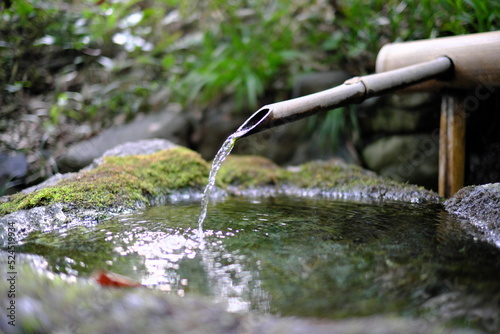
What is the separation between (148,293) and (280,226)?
105 cm

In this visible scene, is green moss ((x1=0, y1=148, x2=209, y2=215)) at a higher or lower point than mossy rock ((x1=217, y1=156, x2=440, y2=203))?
higher

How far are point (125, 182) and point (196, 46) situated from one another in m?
3.99

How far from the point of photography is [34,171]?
4594mm

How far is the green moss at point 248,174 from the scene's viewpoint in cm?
345

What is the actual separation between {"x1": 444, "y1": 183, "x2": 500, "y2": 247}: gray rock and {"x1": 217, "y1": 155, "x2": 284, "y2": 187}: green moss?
1.49 metres

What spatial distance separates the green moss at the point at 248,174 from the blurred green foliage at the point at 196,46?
109 cm

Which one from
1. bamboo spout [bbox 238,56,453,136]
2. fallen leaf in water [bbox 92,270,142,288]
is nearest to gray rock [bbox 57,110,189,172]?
bamboo spout [bbox 238,56,453,136]

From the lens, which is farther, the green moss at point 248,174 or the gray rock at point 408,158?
the gray rock at point 408,158

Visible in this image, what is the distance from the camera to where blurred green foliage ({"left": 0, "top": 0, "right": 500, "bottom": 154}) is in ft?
14.1

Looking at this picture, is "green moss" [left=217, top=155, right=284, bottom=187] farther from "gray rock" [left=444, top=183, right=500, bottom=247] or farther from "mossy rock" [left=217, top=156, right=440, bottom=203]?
"gray rock" [left=444, top=183, right=500, bottom=247]

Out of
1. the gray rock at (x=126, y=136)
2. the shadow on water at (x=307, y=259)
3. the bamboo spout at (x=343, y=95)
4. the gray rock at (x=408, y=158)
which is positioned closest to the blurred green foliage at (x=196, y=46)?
the gray rock at (x=126, y=136)

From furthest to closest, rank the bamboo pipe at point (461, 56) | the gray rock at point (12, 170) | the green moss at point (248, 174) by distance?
the gray rock at point (12, 170) < the green moss at point (248, 174) < the bamboo pipe at point (461, 56)

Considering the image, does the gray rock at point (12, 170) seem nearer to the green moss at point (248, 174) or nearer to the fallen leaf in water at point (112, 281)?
the green moss at point (248, 174)

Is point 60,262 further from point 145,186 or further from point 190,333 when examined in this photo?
point 145,186
